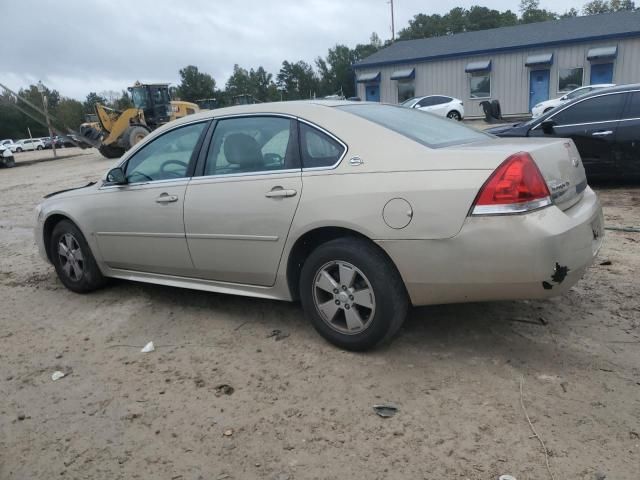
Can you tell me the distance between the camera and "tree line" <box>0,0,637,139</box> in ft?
205

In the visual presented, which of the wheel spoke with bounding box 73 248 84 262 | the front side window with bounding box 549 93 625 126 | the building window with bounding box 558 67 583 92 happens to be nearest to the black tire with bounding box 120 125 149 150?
the front side window with bounding box 549 93 625 126

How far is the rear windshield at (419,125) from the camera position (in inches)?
131

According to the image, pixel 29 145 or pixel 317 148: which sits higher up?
pixel 317 148

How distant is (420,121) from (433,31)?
7324cm

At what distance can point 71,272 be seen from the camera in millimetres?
4941

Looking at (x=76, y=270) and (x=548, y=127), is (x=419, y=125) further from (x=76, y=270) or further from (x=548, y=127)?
(x=548, y=127)

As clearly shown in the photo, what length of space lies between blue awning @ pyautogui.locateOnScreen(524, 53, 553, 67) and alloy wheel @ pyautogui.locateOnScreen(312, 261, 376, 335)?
28.2 metres

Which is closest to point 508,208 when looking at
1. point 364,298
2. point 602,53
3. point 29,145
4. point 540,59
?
point 364,298

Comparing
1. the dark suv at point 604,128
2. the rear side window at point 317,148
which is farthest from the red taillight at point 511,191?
the dark suv at point 604,128

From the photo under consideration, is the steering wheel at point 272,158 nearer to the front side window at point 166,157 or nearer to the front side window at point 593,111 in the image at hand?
the front side window at point 166,157

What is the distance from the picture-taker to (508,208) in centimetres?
276

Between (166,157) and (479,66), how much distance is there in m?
28.1

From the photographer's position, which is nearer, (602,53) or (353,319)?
(353,319)

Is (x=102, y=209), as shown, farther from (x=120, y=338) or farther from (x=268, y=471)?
(x=268, y=471)
